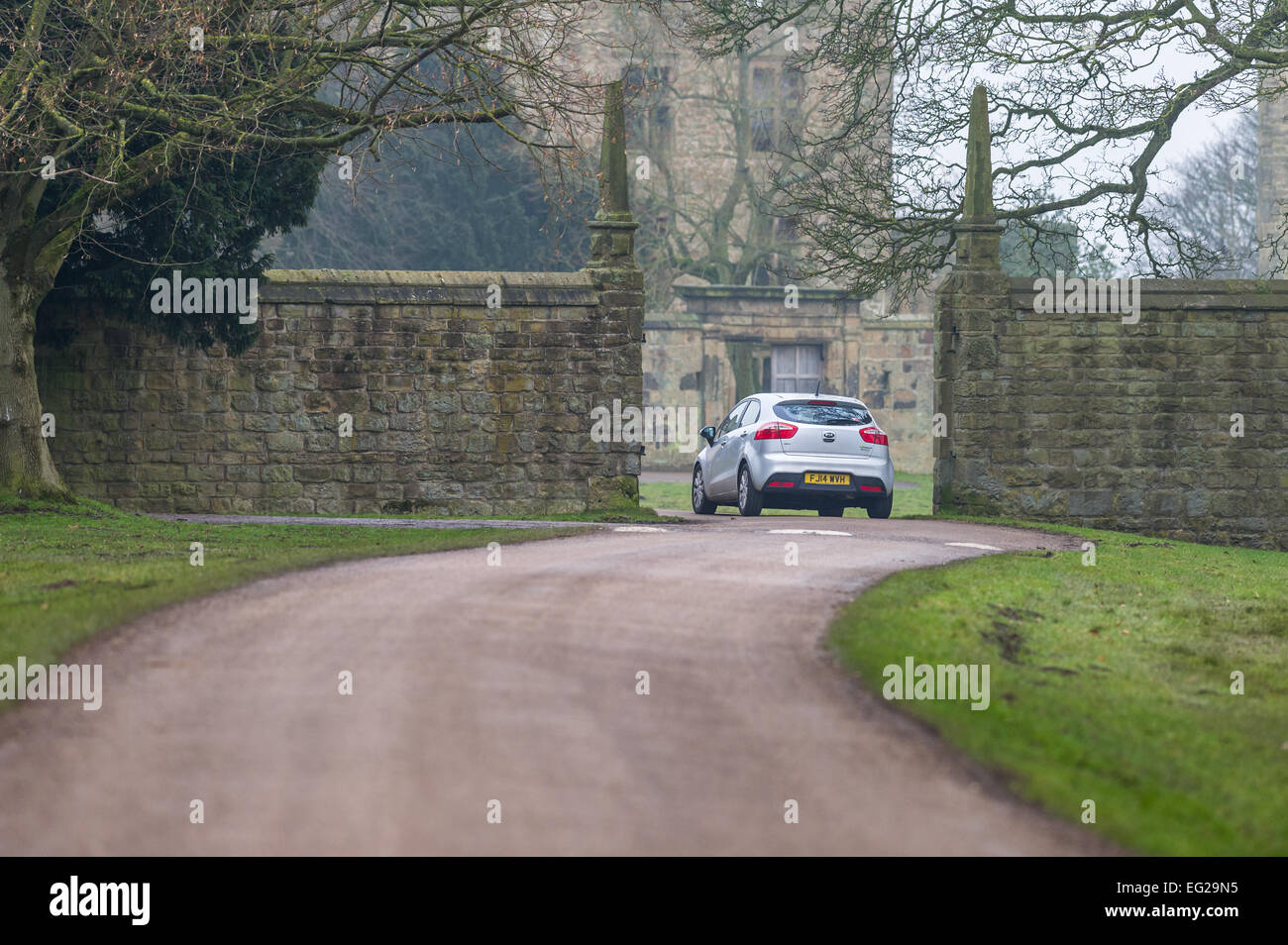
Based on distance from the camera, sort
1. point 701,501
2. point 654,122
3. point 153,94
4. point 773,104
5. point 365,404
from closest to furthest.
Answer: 1. point 153,94
2. point 365,404
3. point 701,501
4. point 773,104
5. point 654,122

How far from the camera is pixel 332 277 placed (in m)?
20.0

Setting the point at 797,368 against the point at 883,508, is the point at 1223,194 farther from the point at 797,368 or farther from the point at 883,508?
the point at 883,508

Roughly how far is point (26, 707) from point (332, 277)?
13423mm

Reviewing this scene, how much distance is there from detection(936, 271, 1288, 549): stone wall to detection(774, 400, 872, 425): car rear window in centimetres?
164

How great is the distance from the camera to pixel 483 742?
6.33m

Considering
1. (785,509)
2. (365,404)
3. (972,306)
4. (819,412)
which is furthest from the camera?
(785,509)

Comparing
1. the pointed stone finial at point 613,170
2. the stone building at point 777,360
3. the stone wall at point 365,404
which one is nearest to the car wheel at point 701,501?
the stone wall at point 365,404

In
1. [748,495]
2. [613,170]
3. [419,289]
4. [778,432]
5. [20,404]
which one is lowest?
[748,495]

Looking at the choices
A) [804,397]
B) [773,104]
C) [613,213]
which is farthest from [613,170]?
[773,104]

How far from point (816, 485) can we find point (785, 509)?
6.35 meters

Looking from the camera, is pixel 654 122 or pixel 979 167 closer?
pixel 979 167

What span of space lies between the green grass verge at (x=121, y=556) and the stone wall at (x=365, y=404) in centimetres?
230

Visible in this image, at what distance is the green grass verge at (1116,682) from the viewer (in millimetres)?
6176

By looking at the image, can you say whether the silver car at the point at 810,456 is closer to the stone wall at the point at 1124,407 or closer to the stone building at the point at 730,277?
the stone wall at the point at 1124,407
